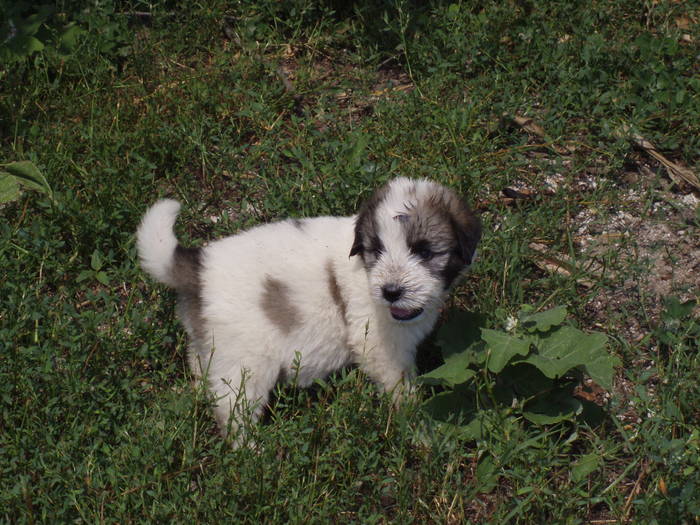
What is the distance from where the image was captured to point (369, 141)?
5.29m

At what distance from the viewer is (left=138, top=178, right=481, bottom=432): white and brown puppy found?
149 inches

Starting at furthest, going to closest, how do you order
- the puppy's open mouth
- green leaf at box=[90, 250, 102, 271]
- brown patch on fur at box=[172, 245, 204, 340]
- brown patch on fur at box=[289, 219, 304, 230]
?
1. green leaf at box=[90, 250, 102, 271]
2. brown patch on fur at box=[289, 219, 304, 230]
3. brown patch on fur at box=[172, 245, 204, 340]
4. the puppy's open mouth

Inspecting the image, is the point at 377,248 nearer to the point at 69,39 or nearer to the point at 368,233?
the point at 368,233

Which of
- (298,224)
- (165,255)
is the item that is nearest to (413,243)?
(298,224)

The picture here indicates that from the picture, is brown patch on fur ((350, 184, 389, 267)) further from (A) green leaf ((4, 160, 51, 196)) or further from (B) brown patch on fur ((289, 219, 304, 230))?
(A) green leaf ((4, 160, 51, 196))

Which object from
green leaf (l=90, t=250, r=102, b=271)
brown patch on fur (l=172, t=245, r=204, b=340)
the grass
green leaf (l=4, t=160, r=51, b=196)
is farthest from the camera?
green leaf (l=4, t=160, r=51, b=196)

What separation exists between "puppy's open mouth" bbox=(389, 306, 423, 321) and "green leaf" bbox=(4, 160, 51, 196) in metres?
2.26

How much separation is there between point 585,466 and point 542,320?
715 millimetres

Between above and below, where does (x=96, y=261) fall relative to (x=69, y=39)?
below

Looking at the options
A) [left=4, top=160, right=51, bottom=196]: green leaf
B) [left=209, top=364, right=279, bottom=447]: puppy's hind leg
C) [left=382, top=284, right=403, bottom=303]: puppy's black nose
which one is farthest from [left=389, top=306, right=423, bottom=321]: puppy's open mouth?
[left=4, top=160, right=51, bottom=196]: green leaf

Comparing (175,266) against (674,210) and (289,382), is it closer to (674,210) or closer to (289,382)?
(289,382)

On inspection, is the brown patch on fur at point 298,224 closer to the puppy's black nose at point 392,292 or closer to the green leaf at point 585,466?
the puppy's black nose at point 392,292

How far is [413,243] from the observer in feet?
12.3

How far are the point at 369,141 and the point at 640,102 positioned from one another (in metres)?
1.88
